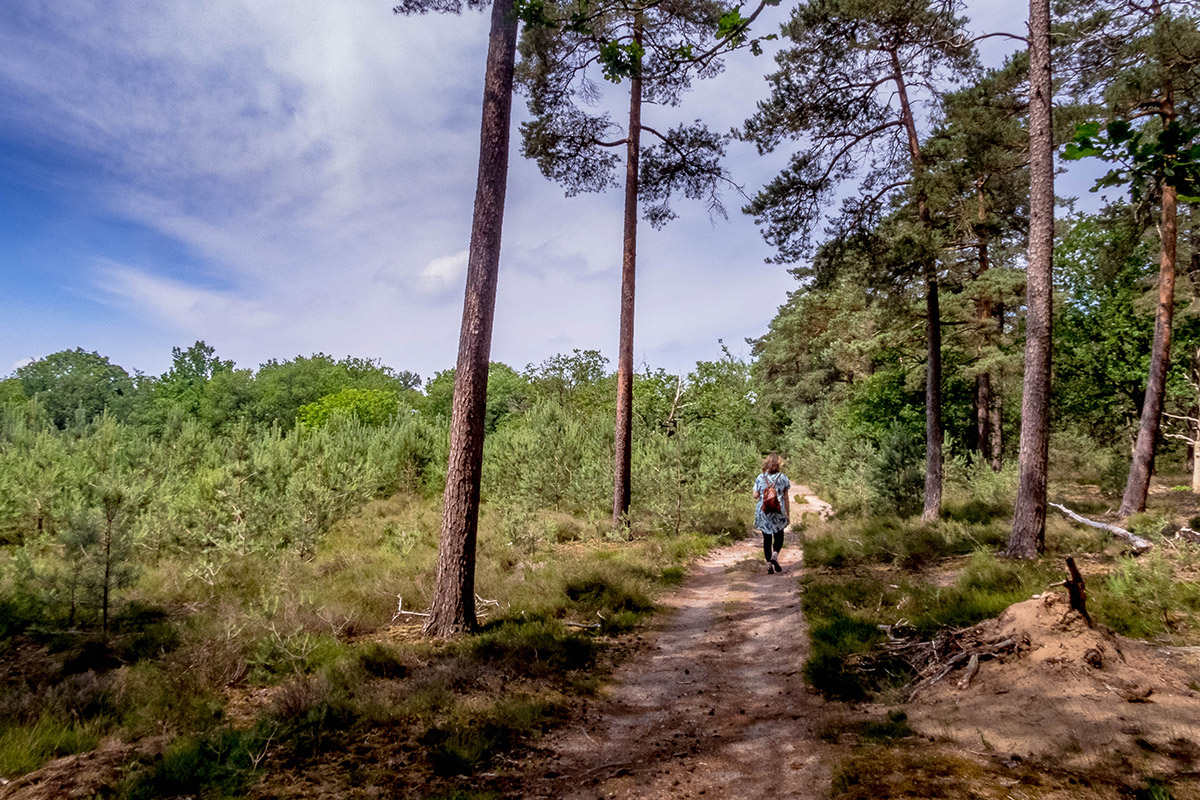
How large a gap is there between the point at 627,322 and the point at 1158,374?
38.9 feet

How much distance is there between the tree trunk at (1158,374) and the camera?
12.1 m

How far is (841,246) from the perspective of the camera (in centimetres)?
1320

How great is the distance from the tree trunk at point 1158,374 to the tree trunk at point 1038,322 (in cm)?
653

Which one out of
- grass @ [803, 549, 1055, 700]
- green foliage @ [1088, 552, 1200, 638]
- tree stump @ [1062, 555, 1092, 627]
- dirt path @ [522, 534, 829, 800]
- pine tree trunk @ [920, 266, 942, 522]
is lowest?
dirt path @ [522, 534, 829, 800]

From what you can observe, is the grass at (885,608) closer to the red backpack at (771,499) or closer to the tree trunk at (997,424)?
the red backpack at (771,499)

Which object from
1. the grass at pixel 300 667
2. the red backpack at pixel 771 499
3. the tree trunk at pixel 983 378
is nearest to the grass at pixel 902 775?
the grass at pixel 300 667

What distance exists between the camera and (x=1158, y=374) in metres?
12.1

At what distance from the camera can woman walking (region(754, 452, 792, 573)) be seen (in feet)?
31.5

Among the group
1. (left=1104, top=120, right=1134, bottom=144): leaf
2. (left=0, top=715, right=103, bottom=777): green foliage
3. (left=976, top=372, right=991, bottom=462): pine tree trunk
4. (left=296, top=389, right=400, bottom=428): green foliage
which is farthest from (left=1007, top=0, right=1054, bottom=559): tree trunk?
(left=296, top=389, right=400, bottom=428): green foliage

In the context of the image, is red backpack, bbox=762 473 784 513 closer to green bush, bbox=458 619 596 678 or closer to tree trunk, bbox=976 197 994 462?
green bush, bbox=458 619 596 678

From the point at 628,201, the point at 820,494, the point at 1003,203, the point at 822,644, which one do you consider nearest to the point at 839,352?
the point at 820,494

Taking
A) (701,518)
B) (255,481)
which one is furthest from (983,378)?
(255,481)

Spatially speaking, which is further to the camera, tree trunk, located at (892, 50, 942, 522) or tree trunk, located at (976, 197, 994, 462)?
tree trunk, located at (976, 197, 994, 462)

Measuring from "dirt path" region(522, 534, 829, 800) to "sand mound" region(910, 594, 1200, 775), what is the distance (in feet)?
3.24
